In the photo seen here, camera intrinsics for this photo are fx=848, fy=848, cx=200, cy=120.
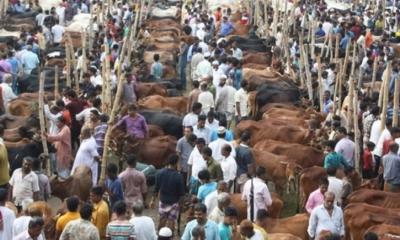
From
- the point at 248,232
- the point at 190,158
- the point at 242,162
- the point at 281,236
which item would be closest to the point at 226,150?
the point at 190,158

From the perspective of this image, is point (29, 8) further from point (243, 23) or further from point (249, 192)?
point (249, 192)

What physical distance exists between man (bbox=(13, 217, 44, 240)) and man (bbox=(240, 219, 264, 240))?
2.36 m

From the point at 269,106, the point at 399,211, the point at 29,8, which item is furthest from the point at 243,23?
the point at 399,211

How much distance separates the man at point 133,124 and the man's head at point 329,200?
5.40 metres

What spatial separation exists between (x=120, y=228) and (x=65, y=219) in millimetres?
826

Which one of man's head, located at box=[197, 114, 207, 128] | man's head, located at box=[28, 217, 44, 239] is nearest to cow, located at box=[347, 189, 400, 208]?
man's head, located at box=[197, 114, 207, 128]

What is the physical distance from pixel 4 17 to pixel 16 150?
1645 cm

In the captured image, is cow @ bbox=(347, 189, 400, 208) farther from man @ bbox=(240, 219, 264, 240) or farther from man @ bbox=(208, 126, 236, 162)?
man @ bbox=(240, 219, 264, 240)

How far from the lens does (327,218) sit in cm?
1119

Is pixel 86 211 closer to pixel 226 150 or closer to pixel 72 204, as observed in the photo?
pixel 72 204

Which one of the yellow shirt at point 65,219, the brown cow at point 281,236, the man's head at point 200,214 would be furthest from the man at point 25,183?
the brown cow at point 281,236

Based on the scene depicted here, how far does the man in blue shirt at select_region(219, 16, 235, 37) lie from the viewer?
29.3 meters

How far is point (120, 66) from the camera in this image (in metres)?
19.0

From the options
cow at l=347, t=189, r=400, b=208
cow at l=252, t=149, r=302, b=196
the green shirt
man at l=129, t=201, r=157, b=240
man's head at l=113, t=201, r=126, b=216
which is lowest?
cow at l=252, t=149, r=302, b=196
